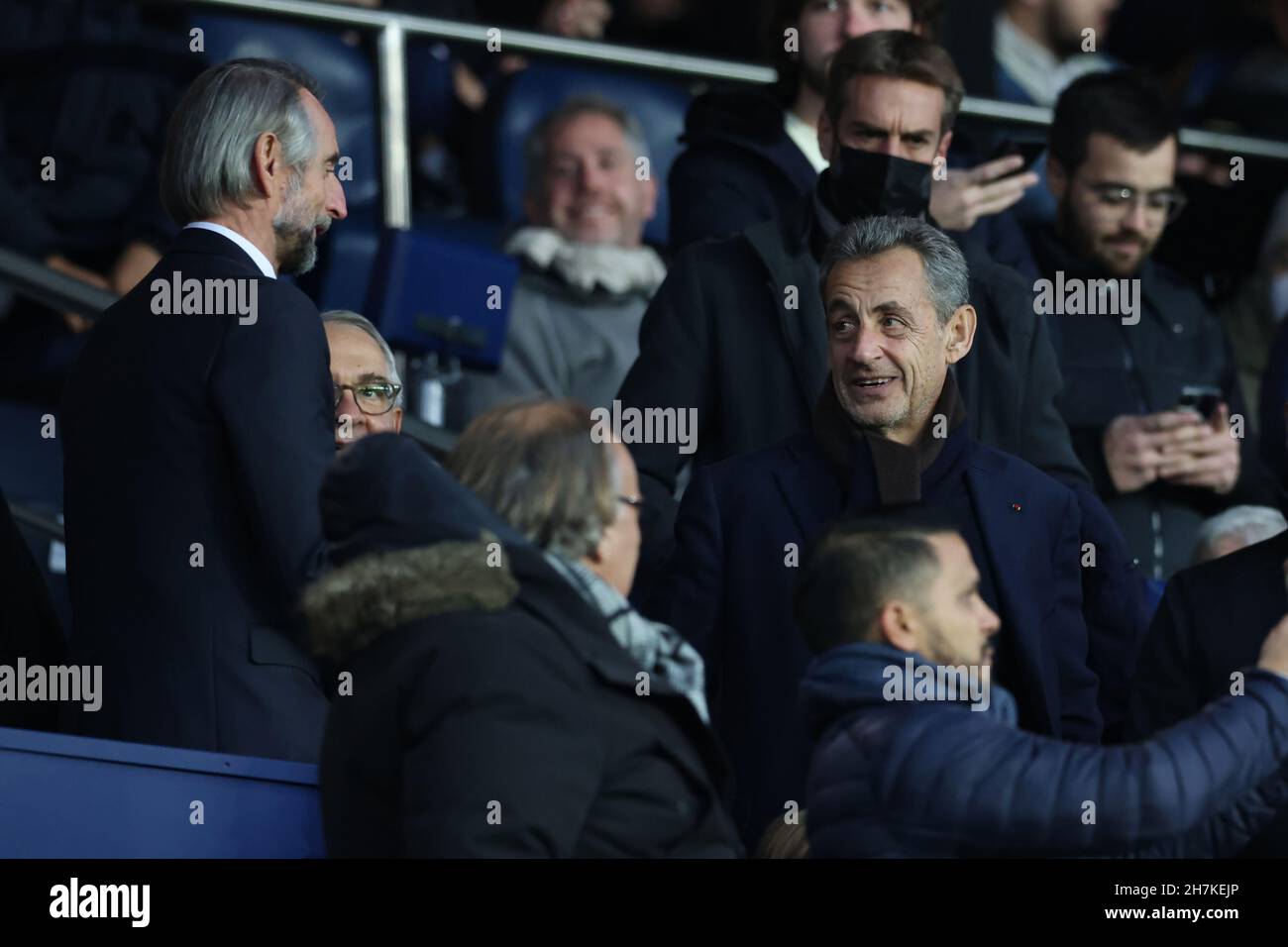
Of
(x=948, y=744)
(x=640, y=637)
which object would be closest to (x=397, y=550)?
(x=640, y=637)

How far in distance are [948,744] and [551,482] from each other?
587mm

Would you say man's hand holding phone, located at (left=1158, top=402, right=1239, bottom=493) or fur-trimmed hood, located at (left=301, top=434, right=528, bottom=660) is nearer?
fur-trimmed hood, located at (left=301, top=434, right=528, bottom=660)

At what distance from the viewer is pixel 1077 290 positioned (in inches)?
251

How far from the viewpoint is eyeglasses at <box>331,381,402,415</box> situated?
4727 mm

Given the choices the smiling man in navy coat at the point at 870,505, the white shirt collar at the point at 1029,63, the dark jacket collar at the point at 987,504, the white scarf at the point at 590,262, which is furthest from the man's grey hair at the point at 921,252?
the white shirt collar at the point at 1029,63

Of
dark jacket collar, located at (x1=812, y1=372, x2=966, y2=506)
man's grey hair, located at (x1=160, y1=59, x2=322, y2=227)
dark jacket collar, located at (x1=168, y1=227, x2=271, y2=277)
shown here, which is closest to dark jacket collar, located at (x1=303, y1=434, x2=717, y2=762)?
dark jacket collar, located at (x1=168, y1=227, x2=271, y2=277)

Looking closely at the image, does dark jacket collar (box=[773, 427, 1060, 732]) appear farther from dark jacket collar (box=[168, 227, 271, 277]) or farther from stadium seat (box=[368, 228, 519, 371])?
stadium seat (box=[368, 228, 519, 371])

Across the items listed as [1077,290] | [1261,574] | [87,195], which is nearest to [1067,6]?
[1077,290]

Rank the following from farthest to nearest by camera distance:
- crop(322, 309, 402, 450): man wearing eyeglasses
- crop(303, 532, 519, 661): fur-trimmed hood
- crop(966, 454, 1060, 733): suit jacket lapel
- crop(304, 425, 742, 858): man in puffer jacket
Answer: crop(322, 309, 402, 450): man wearing eyeglasses
crop(966, 454, 1060, 733): suit jacket lapel
crop(303, 532, 519, 661): fur-trimmed hood
crop(304, 425, 742, 858): man in puffer jacket

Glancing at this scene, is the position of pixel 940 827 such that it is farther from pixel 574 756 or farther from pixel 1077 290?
pixel 1077 290

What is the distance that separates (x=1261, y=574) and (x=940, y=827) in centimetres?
120

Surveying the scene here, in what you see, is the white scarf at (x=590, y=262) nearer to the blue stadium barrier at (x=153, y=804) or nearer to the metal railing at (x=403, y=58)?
the metal railing at (x=403, y=58)

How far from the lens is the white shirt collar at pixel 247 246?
14.1ft

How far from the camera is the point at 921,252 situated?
4.73 metres
